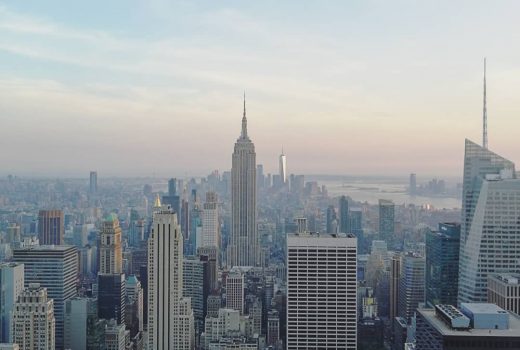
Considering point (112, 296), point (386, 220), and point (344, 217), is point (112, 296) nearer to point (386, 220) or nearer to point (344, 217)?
point (344, 217)

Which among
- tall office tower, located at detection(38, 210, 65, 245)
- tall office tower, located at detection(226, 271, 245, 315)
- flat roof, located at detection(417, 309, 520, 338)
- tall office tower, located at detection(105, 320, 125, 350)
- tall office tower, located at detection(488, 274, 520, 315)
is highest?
tall office tower, located at detection(38, 210, 65, 245)

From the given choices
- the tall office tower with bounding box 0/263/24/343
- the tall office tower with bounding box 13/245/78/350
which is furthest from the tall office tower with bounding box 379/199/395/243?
the tall office tower with bounding box 0/263/24/343

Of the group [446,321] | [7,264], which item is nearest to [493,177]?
[446,321]

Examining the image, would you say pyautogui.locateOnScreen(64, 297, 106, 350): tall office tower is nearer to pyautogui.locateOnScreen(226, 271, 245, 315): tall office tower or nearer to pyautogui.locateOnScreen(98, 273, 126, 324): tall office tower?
pyautogui.locateOnScreen(98, 273, 126, 324): tall office tower

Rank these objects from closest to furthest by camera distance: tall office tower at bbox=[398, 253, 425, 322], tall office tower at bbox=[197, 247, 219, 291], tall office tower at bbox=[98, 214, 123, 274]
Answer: tall office tower at bbox=[398, 253, 425, 322] < tall office tower at bbox=[98, 214, 123, 274] < tall office tower at bbox=[197, 247, 219, 291]

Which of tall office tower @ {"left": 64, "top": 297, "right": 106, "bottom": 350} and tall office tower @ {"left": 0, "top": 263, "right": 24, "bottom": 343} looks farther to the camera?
tall office tower @ {"left": 64, "top": 297, "right": 106, "bottom": 350}

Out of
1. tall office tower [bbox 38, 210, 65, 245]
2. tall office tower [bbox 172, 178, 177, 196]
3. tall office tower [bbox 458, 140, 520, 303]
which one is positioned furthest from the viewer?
tall office tower [bbox 172, 178, 177, 196]

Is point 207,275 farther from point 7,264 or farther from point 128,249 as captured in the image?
point 7,264
